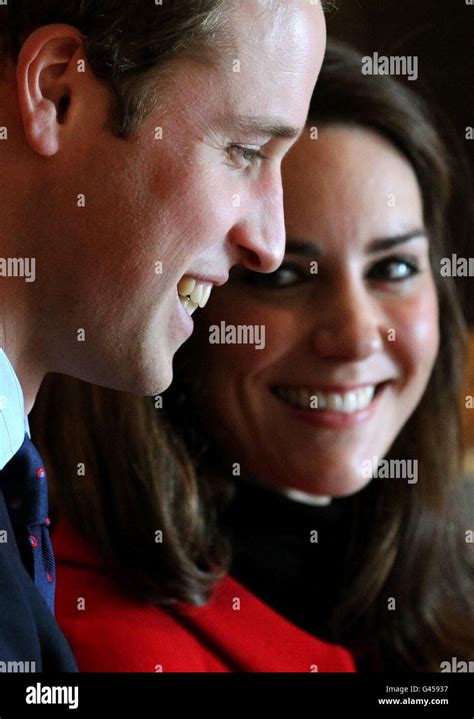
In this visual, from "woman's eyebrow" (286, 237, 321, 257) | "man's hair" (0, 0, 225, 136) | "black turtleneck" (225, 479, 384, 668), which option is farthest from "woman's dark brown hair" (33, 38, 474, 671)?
"man's hair" (0, 0, 225, 136)

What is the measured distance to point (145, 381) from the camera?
801mm

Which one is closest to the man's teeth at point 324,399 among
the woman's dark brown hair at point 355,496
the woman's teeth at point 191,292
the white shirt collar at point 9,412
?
the woman's dark brown hair at point 355,496

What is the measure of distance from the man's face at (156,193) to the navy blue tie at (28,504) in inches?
3.1

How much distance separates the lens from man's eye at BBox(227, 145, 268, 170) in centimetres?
80

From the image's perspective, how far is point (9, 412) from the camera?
30.0 inches

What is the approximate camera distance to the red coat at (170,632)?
0.96m

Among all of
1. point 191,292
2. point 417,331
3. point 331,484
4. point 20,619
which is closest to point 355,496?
point 331,484

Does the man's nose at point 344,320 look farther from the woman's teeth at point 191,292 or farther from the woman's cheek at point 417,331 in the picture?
the woman's teeth at point 191,292

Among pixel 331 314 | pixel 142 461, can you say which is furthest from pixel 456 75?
pixel 142 461

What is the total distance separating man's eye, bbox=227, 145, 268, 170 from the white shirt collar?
0.75 feet

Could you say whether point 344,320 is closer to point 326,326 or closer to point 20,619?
point 326,326

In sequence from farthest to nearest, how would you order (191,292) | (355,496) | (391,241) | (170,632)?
(355,496)
(391,241)
(170,632)
(191,292)

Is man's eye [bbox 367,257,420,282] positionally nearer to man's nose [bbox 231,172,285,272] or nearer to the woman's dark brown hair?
the woman's dark brown hair

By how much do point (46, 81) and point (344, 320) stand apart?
0.44m
